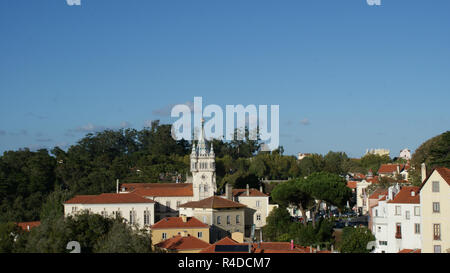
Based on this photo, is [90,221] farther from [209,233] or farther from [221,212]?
[221,212]

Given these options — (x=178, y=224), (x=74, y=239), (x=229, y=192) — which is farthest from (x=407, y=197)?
(x=229, y=192)

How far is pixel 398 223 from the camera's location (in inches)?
1753

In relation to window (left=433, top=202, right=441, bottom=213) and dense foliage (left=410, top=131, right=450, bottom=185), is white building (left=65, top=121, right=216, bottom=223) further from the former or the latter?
window (left=433, top=202, right=441, bottom=213)

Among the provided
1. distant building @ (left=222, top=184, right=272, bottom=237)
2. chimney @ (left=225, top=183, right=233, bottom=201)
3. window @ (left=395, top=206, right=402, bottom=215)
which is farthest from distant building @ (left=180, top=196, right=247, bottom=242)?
window @ (left=395, top=206, right=402, bottom=215)

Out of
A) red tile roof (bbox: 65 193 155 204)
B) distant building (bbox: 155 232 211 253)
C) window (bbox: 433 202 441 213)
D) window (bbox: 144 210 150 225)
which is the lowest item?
distant building (bbox: 155 232 211 253)

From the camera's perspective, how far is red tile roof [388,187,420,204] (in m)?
43.9

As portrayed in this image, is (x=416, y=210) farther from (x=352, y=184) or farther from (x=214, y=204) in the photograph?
(x=352, y=184)

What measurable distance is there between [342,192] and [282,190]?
6267 millimetres

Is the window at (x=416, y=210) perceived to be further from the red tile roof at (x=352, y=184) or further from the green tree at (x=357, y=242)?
the red tile roof at (x=352, y=184)

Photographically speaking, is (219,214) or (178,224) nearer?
(178,224)

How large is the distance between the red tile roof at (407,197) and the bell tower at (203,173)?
3063 centimetres

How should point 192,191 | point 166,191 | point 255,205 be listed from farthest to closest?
point 192,191, point 166,191, point 255,205

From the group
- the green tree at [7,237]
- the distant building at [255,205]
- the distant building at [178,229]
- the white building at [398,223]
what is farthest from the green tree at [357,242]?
the distant building at [255,205]

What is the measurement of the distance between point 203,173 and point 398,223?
1307 inches
